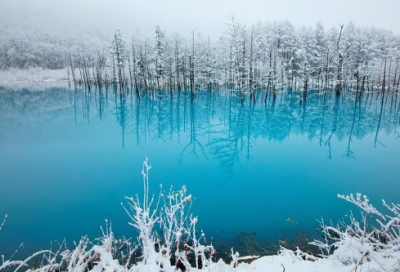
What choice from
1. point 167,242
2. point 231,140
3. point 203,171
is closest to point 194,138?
point 231,140

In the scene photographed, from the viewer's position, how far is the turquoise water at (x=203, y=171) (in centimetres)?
795

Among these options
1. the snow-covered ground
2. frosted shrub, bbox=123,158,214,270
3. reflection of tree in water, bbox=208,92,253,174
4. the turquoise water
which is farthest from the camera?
the snow-covered ground

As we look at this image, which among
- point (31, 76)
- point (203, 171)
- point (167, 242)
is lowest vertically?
point (203, 171)

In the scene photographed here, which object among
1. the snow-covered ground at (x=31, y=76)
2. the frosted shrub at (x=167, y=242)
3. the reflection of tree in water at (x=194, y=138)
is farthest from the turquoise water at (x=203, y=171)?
the snow-covered ground at (x=31, y=76)

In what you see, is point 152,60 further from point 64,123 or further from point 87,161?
point 87,161

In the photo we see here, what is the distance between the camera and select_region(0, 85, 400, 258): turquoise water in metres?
7.95

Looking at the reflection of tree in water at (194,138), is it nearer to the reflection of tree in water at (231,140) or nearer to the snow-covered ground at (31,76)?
the reflection of tree in water at (231,140)

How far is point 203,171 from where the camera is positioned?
39.0 feet

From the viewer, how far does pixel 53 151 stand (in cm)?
1502

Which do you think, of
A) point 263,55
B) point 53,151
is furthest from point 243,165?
point 263,55

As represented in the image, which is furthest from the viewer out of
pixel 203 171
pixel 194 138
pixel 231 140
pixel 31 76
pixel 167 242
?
pixel 31 76

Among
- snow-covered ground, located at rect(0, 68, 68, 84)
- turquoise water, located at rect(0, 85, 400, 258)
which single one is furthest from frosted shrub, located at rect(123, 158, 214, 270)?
snow-covered ground, located at rect(0, 68, 68, 84)

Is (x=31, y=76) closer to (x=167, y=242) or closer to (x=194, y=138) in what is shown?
(x=194, y=138)

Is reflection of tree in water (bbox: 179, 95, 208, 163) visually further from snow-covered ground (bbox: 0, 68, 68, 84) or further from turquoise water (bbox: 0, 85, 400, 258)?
snow-covered ground (bbox: 0, 68, 68, 84)
